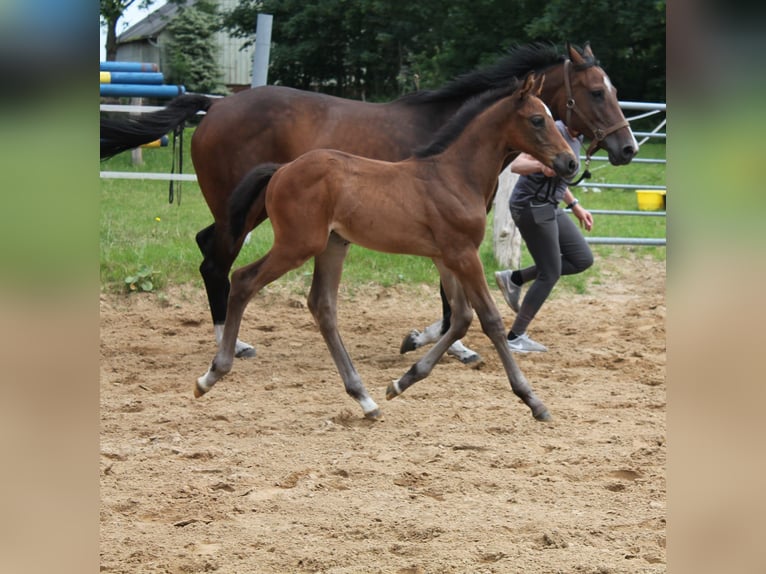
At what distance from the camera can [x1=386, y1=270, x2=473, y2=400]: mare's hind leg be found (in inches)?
193

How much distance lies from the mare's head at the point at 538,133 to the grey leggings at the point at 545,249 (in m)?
1.38

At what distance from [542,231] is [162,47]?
1336 inches

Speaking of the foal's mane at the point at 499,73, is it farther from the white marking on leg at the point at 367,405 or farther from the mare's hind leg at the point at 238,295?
the white marking on leg at the point at 367,405

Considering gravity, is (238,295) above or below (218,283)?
above

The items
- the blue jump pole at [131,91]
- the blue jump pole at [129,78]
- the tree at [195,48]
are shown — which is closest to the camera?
the blue jump pole at [131,91]

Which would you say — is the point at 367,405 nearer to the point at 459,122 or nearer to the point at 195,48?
the point at 459,122

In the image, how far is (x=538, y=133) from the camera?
15.6 feet

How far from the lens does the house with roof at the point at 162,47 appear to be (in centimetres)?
3744

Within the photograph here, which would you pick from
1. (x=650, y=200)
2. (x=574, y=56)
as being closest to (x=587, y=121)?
(x=574, y=56)

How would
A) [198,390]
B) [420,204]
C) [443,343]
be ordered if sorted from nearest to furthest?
[420,204]
[198,390]
[443,343]

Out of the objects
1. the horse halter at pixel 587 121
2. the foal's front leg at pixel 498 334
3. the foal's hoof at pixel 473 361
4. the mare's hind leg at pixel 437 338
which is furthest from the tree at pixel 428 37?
the foal's front leg at pixel 498 334

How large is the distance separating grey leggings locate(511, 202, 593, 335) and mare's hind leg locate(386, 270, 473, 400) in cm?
127

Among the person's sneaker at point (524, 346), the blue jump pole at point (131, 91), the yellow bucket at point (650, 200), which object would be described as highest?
the blue jump pole at point (131, 91)
